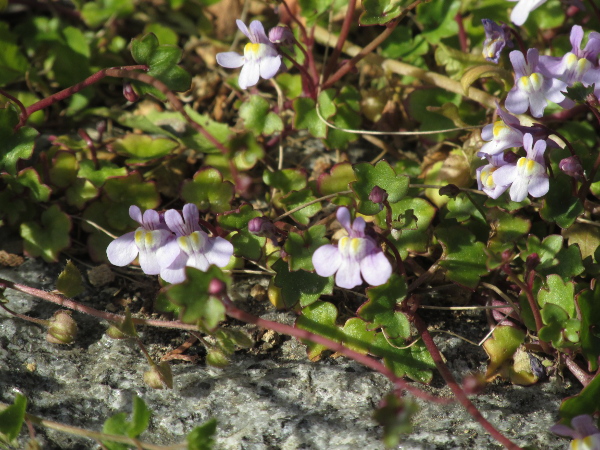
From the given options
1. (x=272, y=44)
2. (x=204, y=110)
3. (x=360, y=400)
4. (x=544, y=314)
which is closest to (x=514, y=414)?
(x=544, y=314)

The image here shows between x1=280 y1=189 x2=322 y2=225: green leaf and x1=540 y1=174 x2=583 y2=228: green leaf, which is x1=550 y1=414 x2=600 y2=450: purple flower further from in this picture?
x1=280 y1=189 x2=322 y2=225: green leaf

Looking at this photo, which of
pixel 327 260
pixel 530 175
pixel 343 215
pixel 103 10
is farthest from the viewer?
pixel 103 10

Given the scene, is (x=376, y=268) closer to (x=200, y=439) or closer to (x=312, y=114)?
(x=200, y=439)

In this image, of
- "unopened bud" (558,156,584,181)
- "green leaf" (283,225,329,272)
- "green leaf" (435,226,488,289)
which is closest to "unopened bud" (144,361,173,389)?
"green leaf" (283,225,329,272)

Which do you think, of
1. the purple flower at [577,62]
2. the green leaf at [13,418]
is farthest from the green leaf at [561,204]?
the green leaf at [13,418]

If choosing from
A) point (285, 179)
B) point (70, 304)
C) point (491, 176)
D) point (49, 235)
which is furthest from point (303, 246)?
point (49, 235)

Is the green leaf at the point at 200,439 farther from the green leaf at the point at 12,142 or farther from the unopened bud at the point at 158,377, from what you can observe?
the green leaf at the point at 12,142
